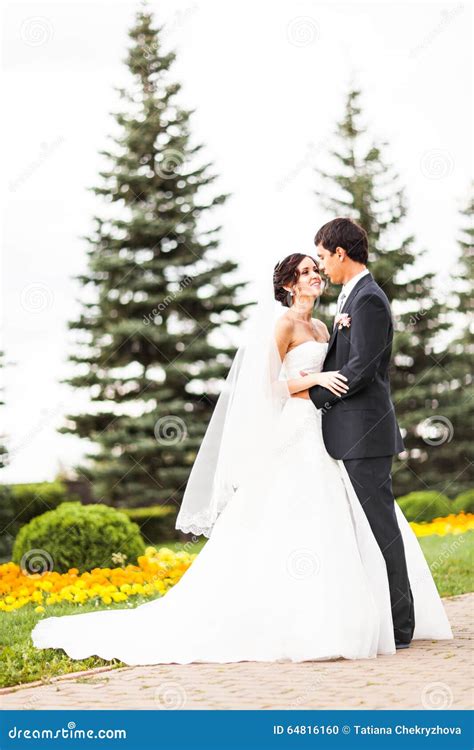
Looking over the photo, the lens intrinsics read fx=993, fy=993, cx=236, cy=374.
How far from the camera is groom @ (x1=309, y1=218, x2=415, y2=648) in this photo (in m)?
6.06

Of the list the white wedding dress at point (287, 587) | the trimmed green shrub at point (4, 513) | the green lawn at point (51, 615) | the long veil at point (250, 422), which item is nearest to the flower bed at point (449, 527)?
the green lawn at point (51, 615)

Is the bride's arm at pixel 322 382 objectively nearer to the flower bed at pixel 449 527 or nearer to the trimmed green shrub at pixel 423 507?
the flower bed at pixel 449 527

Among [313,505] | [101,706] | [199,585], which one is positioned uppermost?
[313,505]

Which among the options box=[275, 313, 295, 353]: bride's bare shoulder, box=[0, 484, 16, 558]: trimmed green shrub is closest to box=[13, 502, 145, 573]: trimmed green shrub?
box=[275, 313, 295, 353]: bride's bare shoulder

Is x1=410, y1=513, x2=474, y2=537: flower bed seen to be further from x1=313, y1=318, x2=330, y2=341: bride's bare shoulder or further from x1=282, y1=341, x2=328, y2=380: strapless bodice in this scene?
x1=282, y1=341, x2=328, y2=380: strapless bodice

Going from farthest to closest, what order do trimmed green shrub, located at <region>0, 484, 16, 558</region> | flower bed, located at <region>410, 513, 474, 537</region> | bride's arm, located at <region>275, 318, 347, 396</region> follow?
trimmed green shrub, located at <region>0, 484, 16, 558</region> < flower bed, located at <region>410, 513, 474, 537</region> < bride's arm, located at <region>275, 318, 347, 396</region>

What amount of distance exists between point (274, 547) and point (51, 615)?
95.0 inches

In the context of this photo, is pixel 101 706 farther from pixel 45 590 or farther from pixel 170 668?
pixel 45 590

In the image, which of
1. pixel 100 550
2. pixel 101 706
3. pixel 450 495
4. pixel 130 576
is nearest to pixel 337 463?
pixel 101 706

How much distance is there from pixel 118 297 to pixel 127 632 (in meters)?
14.2

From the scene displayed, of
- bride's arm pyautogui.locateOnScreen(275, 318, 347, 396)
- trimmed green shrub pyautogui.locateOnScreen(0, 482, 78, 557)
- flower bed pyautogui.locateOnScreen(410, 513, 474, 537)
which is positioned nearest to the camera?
bride's arm pyautogui.locateOnScreen(275, 318, 347, 396)

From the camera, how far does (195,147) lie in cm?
2058

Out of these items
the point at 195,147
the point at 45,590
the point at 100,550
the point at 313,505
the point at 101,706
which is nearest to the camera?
the point at 101,706

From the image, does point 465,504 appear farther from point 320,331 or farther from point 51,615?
point 320,331
